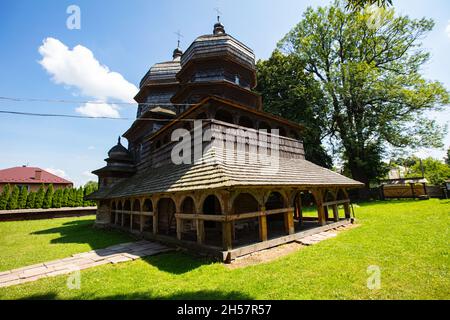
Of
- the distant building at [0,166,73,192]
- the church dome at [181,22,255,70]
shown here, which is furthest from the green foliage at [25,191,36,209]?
the church dome at [181,22,255,70]

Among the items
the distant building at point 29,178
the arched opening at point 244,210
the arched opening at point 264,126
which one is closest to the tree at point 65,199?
the distant building at point 29,178

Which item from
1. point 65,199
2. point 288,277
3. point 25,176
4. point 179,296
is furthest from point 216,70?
Answer: point 25,176

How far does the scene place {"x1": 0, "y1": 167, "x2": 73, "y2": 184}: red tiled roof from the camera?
3710 centimetres

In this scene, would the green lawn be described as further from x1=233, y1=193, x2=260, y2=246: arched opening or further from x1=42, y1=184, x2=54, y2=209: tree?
x1=42, y1=184, x2=54, y2=209: tree

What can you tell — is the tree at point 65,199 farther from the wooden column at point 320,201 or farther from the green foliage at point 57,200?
the wooden column at point 320,201

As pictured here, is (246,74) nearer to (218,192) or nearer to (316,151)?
(218,192)

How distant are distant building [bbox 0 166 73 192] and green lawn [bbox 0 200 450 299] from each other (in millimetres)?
38477

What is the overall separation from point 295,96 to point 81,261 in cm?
2549

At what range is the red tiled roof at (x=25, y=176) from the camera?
37.1m

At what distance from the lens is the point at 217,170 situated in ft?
23.5

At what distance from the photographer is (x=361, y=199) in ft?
81.6

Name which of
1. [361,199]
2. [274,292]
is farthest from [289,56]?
[274,292]

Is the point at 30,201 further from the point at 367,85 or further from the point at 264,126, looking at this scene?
the point at 367,85

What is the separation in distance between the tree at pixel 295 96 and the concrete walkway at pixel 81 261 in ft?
71.4
